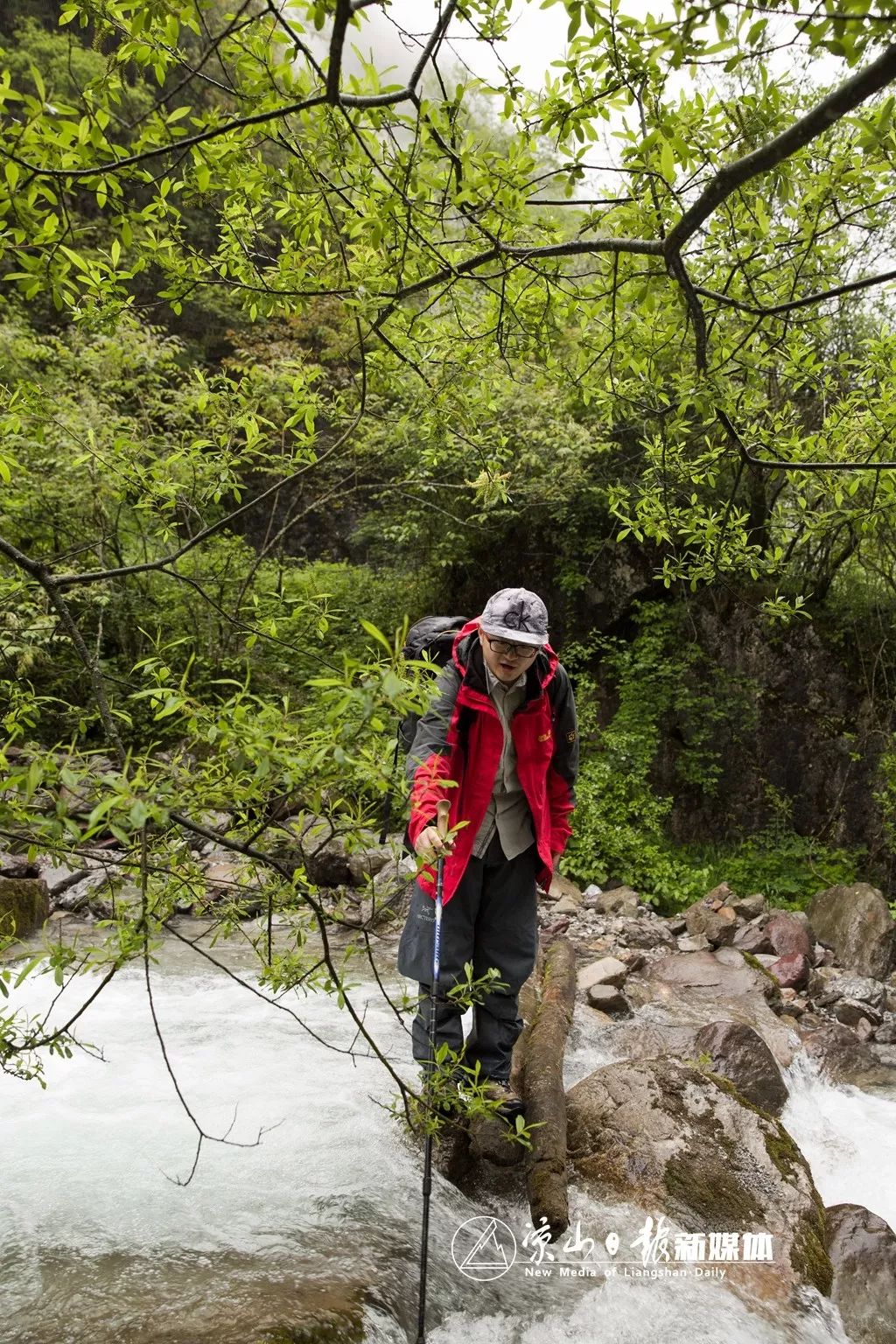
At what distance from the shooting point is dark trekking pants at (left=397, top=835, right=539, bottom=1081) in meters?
3.64

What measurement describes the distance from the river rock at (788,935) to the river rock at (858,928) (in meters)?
0.35

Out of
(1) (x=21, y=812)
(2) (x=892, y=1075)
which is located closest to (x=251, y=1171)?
(1) (x=21, y=812)

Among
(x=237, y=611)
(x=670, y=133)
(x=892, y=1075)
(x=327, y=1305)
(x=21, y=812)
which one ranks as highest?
(x=670, y=133)

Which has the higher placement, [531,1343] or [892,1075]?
[531,1343]

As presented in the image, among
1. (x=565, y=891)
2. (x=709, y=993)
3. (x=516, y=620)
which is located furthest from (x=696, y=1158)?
(x=565, y=891)

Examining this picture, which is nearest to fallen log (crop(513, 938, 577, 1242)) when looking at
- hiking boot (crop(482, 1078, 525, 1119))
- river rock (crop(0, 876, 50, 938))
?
hiking boot (crop(482, 1078, 525, 1119))

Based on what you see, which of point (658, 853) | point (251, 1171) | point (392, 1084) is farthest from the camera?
point (658, 853)

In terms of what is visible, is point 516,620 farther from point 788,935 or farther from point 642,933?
point 788,935

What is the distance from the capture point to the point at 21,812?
166cm

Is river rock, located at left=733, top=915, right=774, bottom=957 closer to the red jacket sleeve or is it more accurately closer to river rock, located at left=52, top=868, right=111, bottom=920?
the red jacket sleeve

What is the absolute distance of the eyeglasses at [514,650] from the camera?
342cm

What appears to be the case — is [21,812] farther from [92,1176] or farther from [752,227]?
[752,227]

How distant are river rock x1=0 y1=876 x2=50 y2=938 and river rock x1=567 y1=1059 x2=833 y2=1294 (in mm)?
4598

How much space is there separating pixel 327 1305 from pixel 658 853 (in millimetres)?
7958
